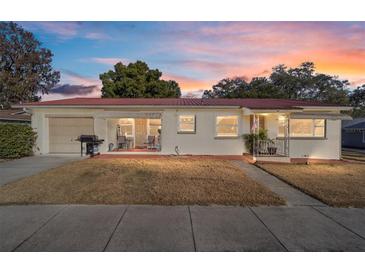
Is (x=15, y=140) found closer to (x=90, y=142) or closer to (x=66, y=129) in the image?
(x=66, y=129)

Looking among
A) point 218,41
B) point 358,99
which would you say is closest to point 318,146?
point 218,41

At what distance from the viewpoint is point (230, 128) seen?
13.8 m

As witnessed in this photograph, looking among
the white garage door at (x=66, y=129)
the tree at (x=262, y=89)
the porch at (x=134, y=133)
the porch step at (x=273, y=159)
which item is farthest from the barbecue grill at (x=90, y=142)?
the tree at (x=262, y=89)

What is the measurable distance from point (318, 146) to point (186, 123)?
7719 mm

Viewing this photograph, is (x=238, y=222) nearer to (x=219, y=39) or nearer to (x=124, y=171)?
(x=124, y=171)

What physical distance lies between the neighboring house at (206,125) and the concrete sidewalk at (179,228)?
Answer: 8.32 m

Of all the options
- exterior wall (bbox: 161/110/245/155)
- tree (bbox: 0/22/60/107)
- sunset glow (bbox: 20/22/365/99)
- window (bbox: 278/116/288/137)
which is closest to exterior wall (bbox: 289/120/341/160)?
window (bbox: 278/116/288/137)

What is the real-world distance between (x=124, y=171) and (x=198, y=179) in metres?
3.23

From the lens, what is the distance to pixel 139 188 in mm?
6914

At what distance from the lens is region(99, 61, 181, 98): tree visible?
29031mm

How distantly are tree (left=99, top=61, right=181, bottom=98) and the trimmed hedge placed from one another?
16345mm

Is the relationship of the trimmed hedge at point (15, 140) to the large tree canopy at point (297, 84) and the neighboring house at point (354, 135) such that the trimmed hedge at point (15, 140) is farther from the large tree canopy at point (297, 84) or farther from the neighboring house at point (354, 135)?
the large tree canopy at point (297, 84)
